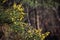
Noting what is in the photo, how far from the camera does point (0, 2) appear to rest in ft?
16.3

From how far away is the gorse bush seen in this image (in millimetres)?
4270

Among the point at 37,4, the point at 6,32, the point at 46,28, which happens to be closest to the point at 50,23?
the point at 46,28

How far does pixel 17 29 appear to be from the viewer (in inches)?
173

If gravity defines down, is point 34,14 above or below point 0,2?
below

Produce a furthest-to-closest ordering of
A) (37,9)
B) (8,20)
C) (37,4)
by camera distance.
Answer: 1. (37,9)
2. (37,4)
3. (8,20)

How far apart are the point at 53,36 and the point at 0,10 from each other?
105 inches

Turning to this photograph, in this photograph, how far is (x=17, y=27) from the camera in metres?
4.46

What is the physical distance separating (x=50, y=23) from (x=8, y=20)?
9.18ft

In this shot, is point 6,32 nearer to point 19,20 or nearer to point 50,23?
point 19,20

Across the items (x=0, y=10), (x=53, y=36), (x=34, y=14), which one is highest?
(x=0, y=10)

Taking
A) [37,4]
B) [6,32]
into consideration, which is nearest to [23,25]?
[6,32]

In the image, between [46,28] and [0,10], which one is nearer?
[0,10]

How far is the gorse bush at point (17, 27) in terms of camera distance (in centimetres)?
427

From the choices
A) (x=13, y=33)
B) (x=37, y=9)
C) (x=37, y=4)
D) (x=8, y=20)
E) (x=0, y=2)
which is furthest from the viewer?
(x=37, y=9)
